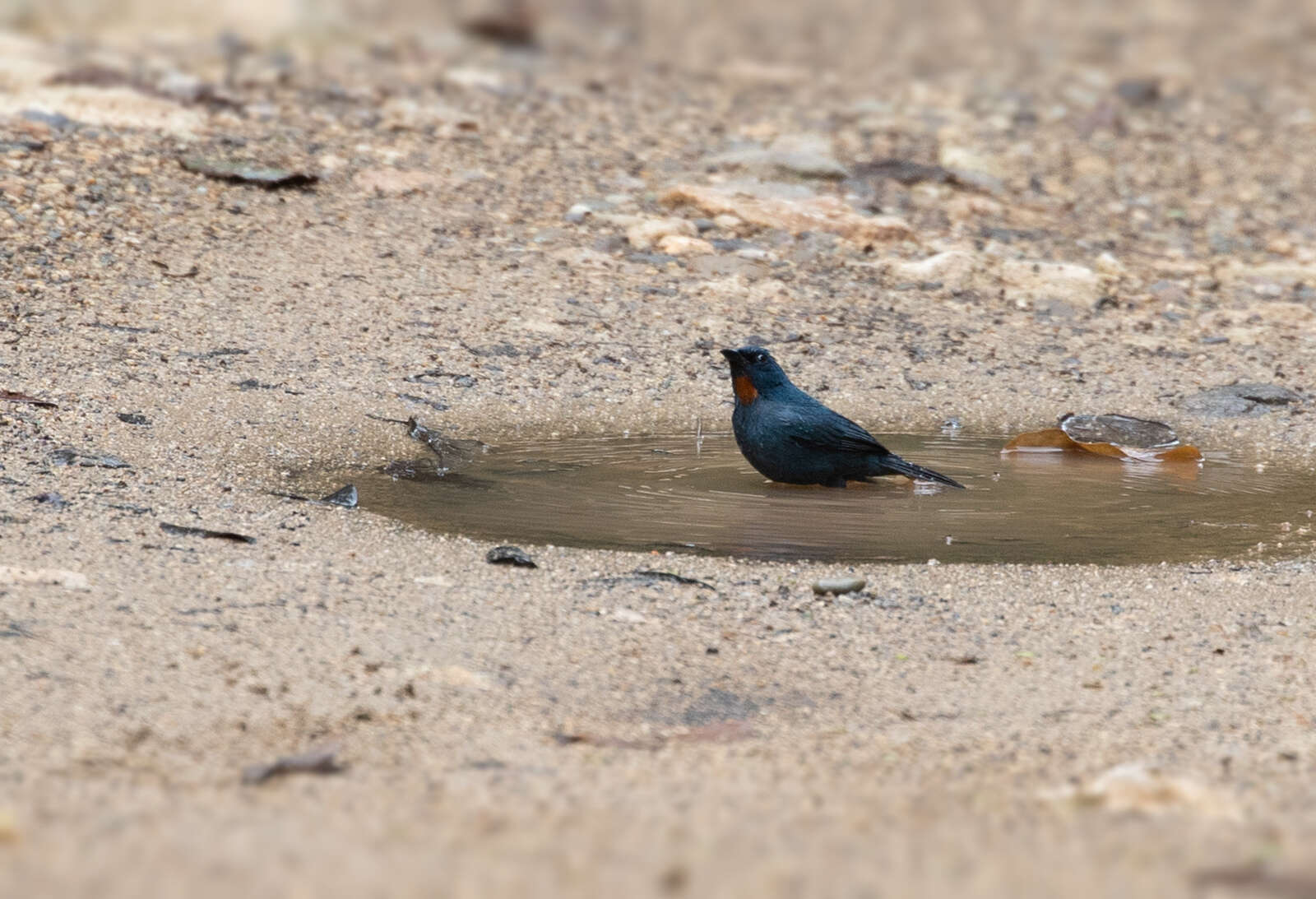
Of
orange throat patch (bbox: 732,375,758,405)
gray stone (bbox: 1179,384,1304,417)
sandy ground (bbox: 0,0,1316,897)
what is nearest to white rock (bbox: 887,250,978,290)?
sandy ground (bbox: 0,0,1316,897)

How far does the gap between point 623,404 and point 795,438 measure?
1248 mm

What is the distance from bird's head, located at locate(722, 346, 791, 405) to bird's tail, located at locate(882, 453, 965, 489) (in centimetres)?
56

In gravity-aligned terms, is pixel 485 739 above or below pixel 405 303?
below

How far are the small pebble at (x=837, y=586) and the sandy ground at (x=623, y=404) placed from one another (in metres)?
0.06

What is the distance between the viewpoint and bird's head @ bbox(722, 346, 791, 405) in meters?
6.54

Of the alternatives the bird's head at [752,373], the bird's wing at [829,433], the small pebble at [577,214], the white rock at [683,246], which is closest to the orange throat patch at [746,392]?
the bird's head at [752,373]

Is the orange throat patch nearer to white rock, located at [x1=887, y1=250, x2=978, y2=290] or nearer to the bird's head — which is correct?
the bird's head

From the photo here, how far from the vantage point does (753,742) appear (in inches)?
137

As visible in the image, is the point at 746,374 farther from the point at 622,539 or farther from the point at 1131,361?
the point at 1131,361

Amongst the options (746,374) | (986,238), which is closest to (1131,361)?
(986,238)

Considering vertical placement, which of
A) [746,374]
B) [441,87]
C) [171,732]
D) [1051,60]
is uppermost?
[1051,60]

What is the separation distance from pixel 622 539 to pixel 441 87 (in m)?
6.90

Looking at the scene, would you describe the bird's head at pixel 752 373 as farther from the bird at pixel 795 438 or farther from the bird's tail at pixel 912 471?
the bird's tail at pixel 912 471

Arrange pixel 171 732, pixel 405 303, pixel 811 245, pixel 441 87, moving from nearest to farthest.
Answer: pixel 171 732
pixel 405 303
pixel 811 245
pixel 441 87
